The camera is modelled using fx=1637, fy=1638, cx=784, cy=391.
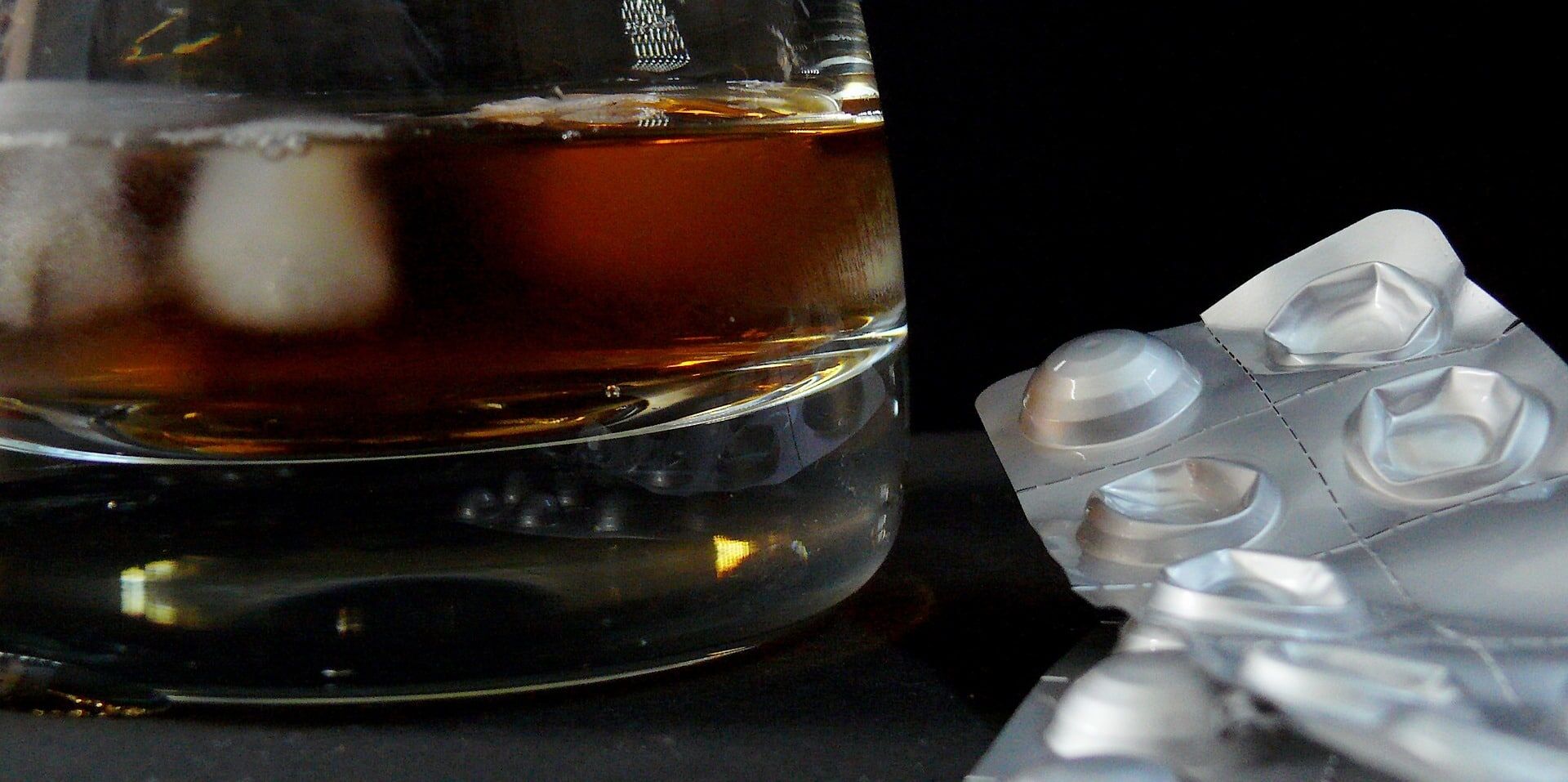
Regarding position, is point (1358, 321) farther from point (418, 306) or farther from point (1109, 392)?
point (418, 306)

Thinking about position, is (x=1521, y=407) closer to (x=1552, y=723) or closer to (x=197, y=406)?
(x=1552, y=723)

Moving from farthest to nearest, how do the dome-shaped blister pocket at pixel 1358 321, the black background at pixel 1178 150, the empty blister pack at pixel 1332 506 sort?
1. the black background at pixel 1178 150
2. the dome-shaped blister pocket at pixel 1358 321
3. the empty blister pack at pixel 1332 506

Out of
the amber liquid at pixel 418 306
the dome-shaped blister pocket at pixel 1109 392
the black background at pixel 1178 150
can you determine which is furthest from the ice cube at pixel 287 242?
the black background at pixel 1178 150

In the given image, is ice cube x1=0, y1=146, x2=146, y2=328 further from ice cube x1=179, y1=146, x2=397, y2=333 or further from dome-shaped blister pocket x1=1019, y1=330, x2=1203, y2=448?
dome-shaped blister pocket x1=1019, y1=330, x2=1203, y2=448

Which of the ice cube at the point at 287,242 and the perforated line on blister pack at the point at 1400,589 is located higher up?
the ice cube at the point at 287,242

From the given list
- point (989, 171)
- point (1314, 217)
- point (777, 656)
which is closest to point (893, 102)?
point (989, 171)

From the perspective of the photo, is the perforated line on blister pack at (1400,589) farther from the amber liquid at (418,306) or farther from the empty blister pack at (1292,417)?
the amber liquid at (418,306)

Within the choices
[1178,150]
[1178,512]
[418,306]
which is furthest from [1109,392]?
[1178,150]
